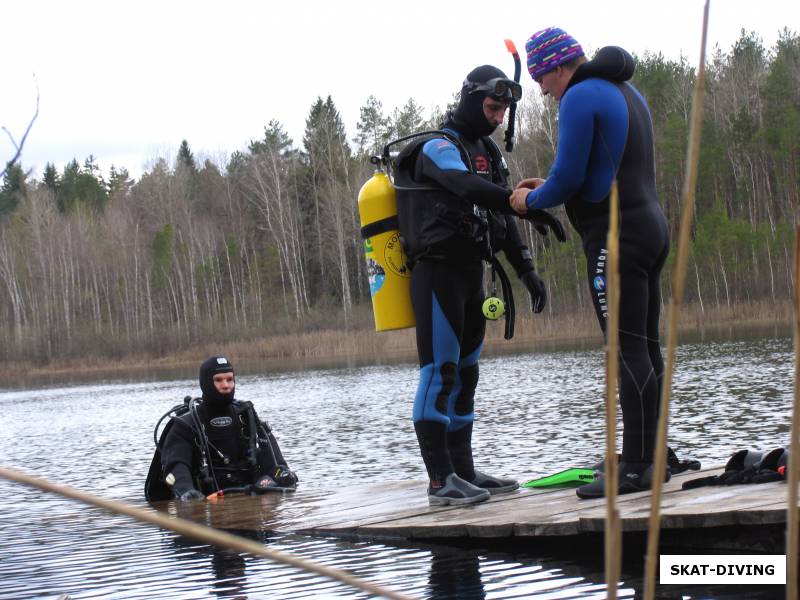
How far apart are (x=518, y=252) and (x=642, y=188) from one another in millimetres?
1028

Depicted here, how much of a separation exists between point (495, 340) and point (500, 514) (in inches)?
1308

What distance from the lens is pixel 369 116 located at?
2643 inches

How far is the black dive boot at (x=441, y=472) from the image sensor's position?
539 centimetres

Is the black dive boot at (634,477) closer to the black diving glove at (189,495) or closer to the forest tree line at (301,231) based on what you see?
the black diving glove at (189,495)

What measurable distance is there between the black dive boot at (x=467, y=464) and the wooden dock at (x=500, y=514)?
190mm

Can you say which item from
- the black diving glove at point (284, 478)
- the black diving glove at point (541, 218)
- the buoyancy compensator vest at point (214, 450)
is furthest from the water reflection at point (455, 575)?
the buoyancy compensator vest at point (214, 450)

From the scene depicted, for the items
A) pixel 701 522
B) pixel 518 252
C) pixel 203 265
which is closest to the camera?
pixel 701 522

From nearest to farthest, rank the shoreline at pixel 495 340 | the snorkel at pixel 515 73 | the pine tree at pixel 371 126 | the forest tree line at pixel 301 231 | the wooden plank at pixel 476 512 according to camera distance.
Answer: the wooden plank at pixel 476 512 → the snorkel at pixel 515 73 → the shoreline at pixel 495 340 → the forest tree line at pixel 301 231 → the pine tree at pixel 371 126

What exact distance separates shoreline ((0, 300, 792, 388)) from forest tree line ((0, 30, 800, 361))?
4602 millimetres

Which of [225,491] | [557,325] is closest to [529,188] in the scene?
[225,491]

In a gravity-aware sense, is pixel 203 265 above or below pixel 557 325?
above

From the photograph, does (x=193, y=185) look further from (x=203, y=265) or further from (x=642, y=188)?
(x=642, y=188)

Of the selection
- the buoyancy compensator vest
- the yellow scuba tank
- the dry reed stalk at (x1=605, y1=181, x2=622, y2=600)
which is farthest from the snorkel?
the dry reed stalk at (x1=605, y1=181, x2=622, y2=600)

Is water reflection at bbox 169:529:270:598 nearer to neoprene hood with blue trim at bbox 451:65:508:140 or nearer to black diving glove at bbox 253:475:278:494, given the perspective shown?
black diving glove at bbox 253:475:278:494
